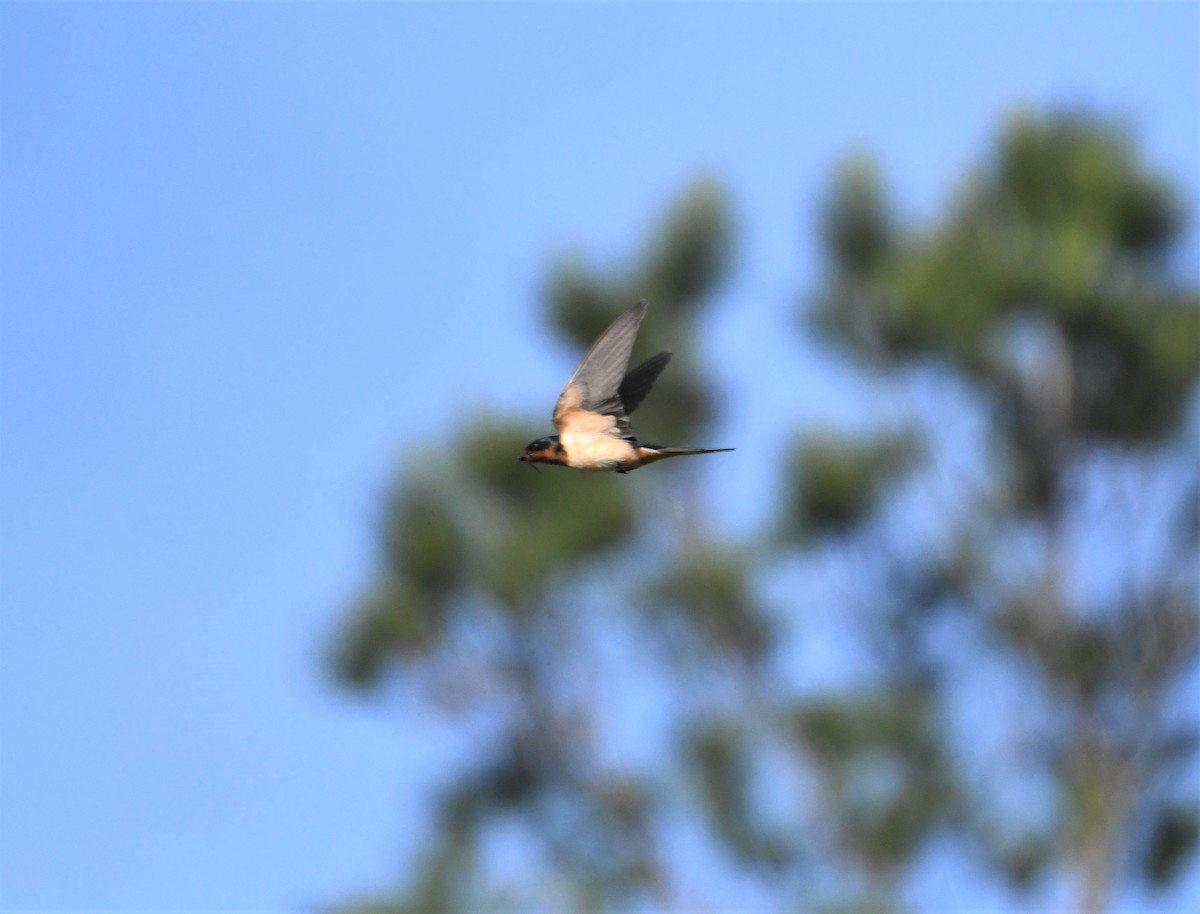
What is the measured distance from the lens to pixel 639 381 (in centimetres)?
745

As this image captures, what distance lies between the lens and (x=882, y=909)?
1636 cm

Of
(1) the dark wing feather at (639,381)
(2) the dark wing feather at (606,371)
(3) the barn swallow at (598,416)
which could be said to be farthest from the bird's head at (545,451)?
(1) the dark wing feather at (639,381)

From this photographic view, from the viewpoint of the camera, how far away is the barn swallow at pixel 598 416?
22.4 ft

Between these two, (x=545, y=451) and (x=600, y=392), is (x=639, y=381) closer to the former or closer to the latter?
(x=600, y=392)

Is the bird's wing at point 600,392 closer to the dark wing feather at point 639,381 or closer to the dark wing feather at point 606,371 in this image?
the dark wing feather at point 606,371

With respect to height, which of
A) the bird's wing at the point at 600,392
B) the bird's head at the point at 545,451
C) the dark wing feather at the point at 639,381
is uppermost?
the dark wing feather at the point at 639,381

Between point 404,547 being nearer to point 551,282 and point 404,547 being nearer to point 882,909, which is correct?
point 551,282

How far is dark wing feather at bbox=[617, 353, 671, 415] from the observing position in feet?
24.1

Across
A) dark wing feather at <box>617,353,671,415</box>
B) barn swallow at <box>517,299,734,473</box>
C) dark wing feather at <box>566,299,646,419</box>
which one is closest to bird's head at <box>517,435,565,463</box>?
barn swallow at <box>517,299,734,473</box>

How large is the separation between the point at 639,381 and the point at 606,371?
1.73 feet

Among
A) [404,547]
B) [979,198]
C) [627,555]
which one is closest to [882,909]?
[627,555]

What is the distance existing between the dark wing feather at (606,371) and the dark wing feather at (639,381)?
10.3 inches

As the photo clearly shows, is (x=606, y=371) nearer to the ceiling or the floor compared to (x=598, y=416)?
nearer to the ceiling

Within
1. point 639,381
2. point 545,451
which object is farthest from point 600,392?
point 639,381
